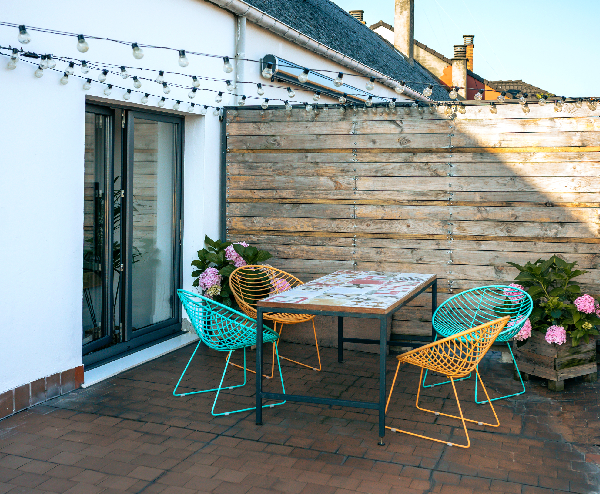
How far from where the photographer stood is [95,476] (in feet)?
11.6

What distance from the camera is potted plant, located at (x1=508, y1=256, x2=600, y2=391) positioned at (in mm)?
5203

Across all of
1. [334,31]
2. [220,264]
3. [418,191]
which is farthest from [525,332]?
Answer: [334,31]

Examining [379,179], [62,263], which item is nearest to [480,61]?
[379,179]

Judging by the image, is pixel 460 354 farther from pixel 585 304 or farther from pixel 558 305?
pixel 585 304

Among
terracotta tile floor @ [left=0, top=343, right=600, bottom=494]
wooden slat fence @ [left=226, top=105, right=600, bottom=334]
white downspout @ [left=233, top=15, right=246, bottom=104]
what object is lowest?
terracotta tile floor @ [left=0, top=343, right=600, bottom=494]

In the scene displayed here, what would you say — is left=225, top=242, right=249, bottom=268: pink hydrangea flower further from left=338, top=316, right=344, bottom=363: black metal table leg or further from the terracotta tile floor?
the terracotta tile floor

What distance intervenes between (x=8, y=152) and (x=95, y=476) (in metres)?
2.27

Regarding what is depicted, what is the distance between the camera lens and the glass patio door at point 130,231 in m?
5.61

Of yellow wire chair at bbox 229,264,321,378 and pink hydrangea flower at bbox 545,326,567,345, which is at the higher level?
yellow wire chair at bbox 229,264,321,378

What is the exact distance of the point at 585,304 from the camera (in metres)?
5.23

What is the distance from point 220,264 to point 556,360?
3.25 meters

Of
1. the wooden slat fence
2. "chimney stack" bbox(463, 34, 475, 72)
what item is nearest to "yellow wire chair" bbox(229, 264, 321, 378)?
the wooden slat fence

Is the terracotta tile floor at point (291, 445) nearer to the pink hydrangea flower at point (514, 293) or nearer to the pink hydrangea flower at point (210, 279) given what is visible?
the pink hydrangea flower at point (514, 293)

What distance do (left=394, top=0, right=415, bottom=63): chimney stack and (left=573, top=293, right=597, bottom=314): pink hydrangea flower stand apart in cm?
1613
